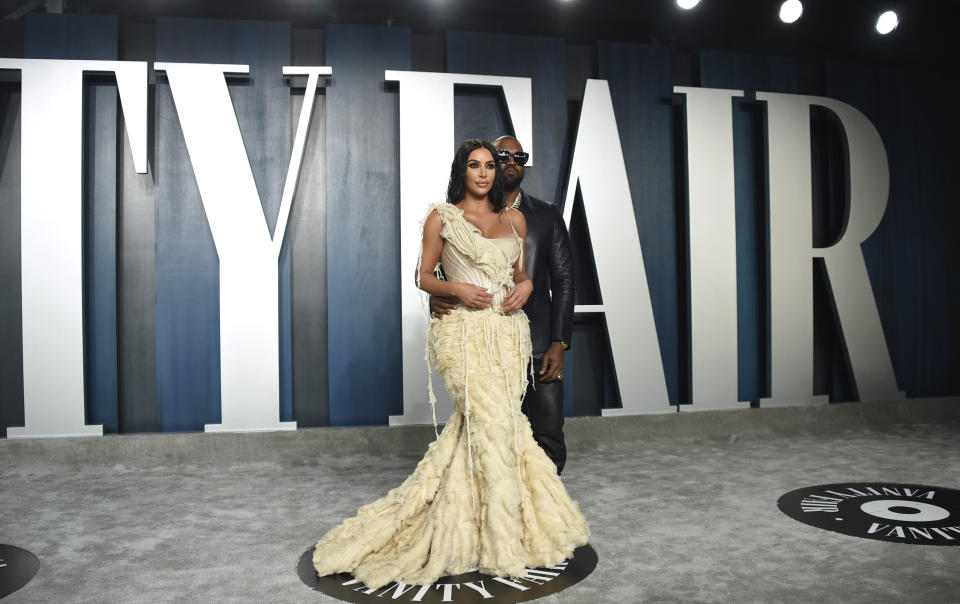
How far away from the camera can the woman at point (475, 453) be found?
2494 millimetres

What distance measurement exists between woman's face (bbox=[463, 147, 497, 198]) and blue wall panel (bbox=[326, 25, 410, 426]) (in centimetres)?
208

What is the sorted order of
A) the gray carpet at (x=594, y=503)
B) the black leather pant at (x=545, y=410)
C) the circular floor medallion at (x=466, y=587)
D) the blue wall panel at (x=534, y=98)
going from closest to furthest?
1. the circular floor medallion at (x=466, y=587)
2. the gray carpet at (x=594, y=503)
3. the black leather pant at (x=545, y=410)
4. the blue wall panel at (x=534, y=98)

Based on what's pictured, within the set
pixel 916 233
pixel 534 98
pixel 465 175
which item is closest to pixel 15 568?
pixel 465 175

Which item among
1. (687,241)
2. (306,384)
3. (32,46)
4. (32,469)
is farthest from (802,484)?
(32,46)

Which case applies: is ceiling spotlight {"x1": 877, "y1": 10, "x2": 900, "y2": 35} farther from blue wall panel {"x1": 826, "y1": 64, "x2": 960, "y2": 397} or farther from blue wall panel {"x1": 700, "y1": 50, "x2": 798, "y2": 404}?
blue wall panel {"x1": 700, "y1": 50, "x2": 798, "y2": 404}

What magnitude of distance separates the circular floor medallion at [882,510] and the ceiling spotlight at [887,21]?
3.14 metres

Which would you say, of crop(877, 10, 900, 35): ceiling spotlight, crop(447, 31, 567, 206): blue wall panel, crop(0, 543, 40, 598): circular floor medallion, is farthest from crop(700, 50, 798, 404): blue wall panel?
crop(0, 543, 40, 598): circular floor medallion

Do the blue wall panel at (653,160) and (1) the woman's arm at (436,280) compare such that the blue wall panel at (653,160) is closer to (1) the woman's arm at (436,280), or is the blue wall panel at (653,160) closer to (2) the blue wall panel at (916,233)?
(2) the blue wall panel at (916,233)

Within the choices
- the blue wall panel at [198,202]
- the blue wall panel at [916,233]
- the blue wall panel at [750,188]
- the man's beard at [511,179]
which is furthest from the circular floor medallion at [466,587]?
the blue wall panel at [916,233]

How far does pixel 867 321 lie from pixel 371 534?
4.18 meters

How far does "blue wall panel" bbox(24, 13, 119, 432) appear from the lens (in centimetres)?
450

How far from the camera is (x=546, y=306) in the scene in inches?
140

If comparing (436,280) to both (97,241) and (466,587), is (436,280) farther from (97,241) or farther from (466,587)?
(97,241)

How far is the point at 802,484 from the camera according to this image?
12.3 feet
